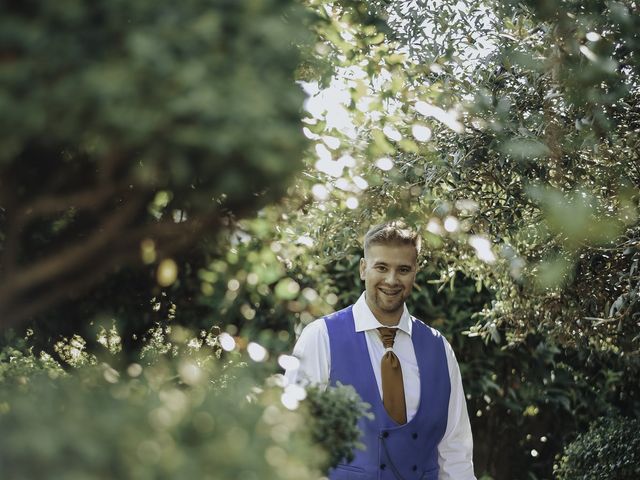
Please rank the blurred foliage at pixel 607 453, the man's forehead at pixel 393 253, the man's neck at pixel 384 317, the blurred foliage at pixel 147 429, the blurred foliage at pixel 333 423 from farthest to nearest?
1. the blurred foliage at pixel 607 453
2. the man's neck at pixel 384 317
3. the man's forehead at pixel 393 253
4. the blurred foliage at pixel 333 423
5. the blurred foliage at pixel 147 429

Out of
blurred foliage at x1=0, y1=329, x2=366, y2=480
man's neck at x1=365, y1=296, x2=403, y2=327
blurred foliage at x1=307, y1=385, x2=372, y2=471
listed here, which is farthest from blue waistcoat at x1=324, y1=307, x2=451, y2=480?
blurred foliage at x1=0, y1=329, x2=366, y2=480

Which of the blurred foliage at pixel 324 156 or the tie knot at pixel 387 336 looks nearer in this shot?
the blurred foliage at pixel 324 156

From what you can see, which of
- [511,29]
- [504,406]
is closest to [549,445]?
[504,406]

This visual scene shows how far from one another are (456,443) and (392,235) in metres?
1.04

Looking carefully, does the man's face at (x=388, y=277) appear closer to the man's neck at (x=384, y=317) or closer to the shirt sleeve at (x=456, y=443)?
the man's neck at (x=384, y=317)

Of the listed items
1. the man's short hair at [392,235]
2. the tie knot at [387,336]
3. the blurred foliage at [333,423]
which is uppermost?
the blurred foliage at [333,423]

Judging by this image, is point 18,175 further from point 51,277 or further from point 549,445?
point 549,445

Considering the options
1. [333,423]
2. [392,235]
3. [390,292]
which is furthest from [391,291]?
[333,423]

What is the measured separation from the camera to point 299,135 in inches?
73.0

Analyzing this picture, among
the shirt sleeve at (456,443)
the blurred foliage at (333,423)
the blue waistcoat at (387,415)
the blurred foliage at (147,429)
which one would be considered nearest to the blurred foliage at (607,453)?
the shirt sleeve at (456,443)

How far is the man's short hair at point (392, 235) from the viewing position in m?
4.29

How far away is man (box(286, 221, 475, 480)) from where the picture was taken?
4109 millimetres

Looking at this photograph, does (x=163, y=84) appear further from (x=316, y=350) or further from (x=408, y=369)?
(x=408, y=369)

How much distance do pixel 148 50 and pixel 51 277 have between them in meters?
0.92
